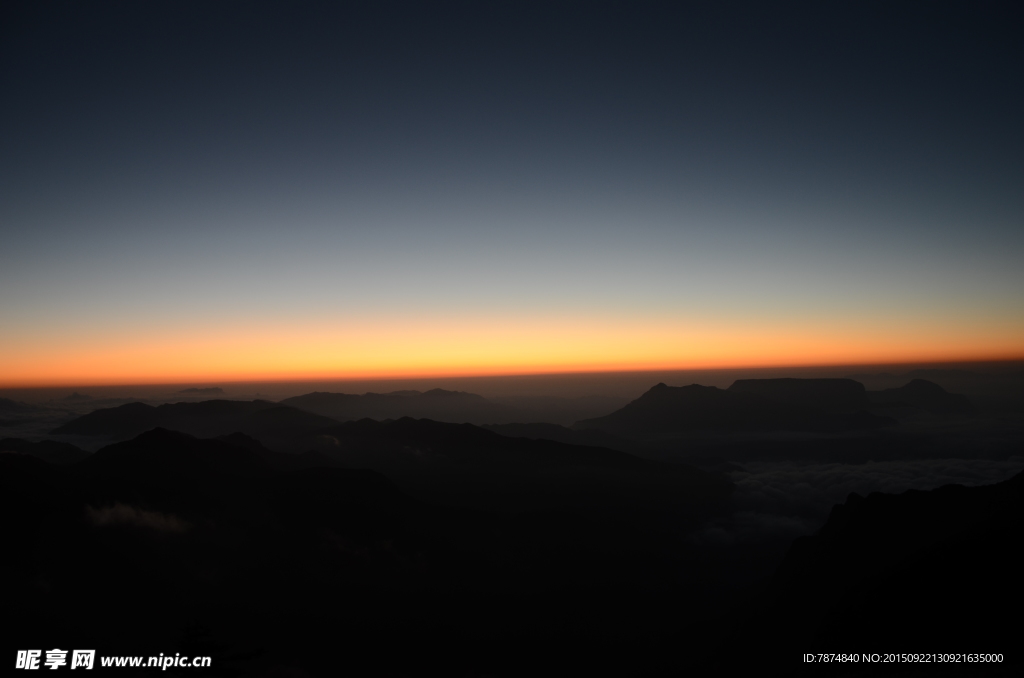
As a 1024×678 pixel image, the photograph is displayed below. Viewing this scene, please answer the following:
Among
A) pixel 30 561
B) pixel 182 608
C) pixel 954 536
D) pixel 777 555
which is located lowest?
pixel 777 555

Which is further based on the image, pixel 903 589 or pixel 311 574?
pixel 311 574

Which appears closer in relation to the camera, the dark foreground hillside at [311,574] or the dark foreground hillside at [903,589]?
the dark foreground hillside at [903,589]

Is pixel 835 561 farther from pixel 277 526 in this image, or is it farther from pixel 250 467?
pixel 250 467

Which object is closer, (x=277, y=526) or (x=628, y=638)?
(x=628, y=638)

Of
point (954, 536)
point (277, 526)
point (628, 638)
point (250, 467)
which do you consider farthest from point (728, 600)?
point (250, 467)

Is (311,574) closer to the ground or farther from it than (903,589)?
closer to the ground

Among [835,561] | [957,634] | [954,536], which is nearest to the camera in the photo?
[957,634]

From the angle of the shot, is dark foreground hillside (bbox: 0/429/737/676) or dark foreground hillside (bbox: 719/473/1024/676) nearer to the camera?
dark foreground hillside (bbox: 719/473/1024/676)

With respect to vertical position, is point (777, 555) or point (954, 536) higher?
point (954, 536)

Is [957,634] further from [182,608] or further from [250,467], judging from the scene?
[250,467]

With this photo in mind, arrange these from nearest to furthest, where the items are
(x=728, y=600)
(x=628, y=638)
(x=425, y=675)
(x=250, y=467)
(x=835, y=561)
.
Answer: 1. (x=835, y=561)
2. (x=425, y=675)
3. (x=628, y=638)
4. (x=728, y=600)
5. (x=250, y=467)
